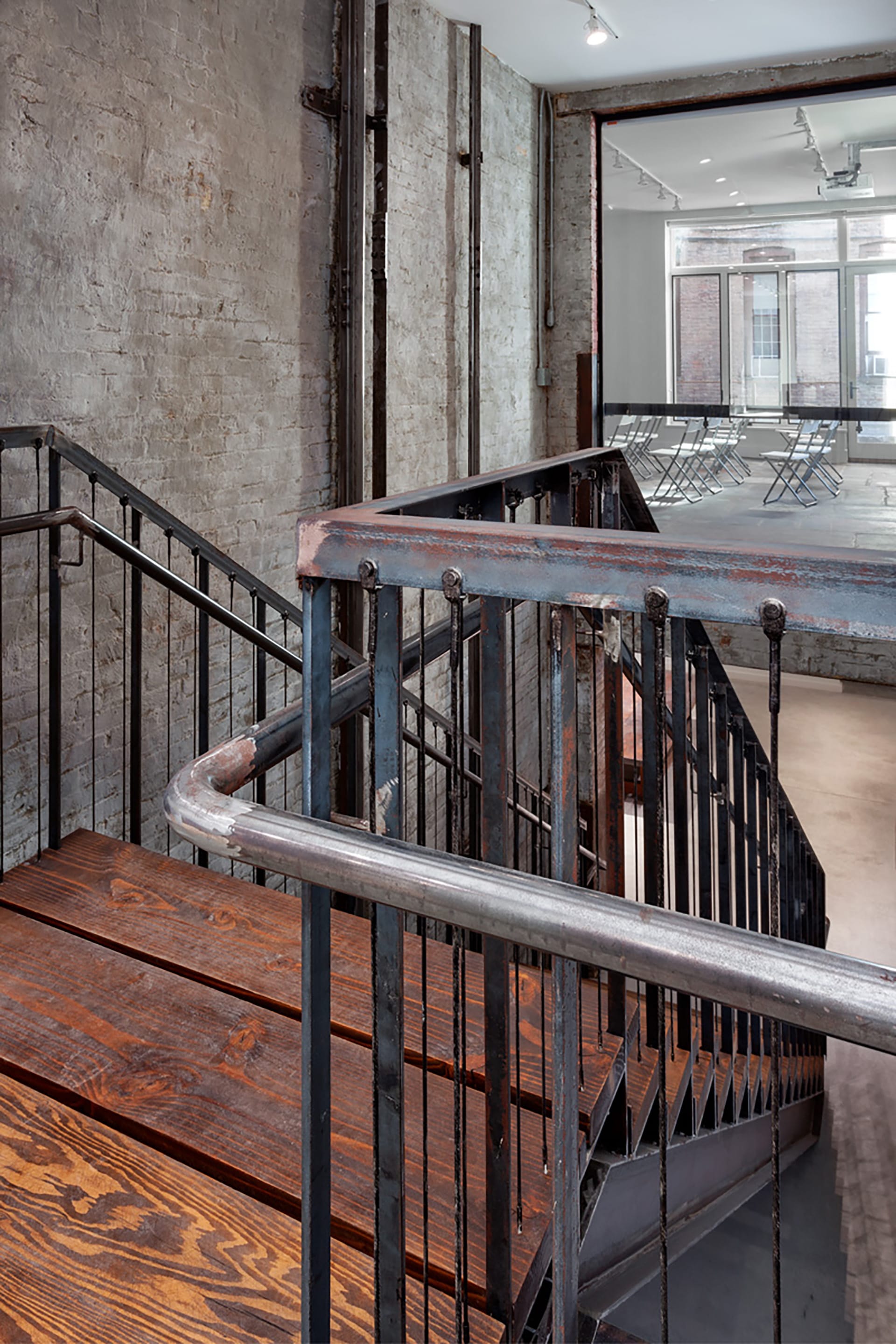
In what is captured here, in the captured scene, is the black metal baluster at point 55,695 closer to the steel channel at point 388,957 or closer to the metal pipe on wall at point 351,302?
the steel channel at point 388,957

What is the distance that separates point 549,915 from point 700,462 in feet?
32.8

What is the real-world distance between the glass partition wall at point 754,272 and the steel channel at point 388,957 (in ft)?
27.8

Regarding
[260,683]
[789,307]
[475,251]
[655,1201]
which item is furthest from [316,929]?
[789,307]

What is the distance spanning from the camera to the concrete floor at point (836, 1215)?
118 inches

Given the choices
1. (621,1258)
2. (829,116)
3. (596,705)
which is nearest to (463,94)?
(829,116)

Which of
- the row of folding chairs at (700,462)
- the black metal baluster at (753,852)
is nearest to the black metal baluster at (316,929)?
the black metal baluster at (753,852)

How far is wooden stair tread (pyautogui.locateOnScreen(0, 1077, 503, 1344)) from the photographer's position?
125 centimetres

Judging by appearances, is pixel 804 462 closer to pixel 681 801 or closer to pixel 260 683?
pixel 260 683

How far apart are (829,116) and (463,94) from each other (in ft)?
11.8

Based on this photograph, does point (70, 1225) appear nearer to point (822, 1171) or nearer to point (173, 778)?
point (173, 778)

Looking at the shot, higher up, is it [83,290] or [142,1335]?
[83,290]

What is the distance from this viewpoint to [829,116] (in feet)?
25.7

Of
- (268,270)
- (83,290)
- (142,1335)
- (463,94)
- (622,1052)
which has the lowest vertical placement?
(142,1335)

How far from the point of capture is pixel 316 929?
0.82 metres
